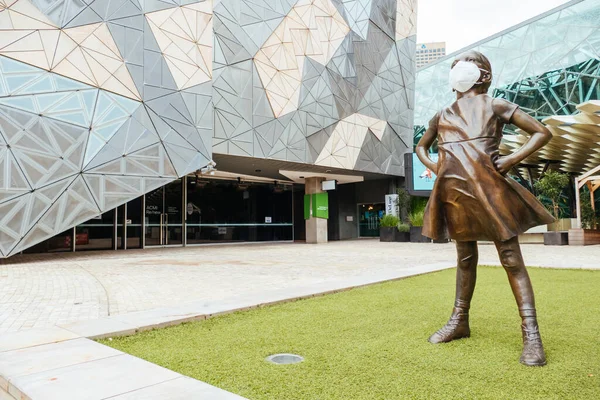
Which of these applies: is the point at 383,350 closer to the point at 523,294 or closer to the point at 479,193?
the point at 523,294

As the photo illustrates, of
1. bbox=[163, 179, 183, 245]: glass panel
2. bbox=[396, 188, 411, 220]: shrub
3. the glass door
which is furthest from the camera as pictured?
bbox=[396, 188, 411, 220]: shrub

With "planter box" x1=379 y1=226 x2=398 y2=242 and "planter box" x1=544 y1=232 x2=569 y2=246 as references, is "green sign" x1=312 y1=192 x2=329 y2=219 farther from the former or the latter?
"planter box" x1=544 y1=232 x2=569 y2=246

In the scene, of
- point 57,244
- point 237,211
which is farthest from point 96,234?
point 237,211

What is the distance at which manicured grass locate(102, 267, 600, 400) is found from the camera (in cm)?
266

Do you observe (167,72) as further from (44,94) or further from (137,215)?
(137,215)

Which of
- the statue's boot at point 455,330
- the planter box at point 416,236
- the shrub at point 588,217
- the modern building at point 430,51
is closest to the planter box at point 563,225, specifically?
the shrub at point 588,217

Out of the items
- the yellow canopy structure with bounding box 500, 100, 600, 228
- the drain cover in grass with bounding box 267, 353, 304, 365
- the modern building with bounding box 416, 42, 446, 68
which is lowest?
the drain cover in grass with bounding box 267, 353, 304, 365

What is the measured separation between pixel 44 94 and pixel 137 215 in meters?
8.51

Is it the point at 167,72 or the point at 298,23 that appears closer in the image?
the point at 167,72

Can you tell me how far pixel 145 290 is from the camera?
741cm

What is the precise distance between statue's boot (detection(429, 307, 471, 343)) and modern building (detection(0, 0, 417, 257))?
1147 cm

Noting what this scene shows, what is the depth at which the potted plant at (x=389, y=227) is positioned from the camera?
1036 inches

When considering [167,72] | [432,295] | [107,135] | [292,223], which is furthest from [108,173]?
[292,223]

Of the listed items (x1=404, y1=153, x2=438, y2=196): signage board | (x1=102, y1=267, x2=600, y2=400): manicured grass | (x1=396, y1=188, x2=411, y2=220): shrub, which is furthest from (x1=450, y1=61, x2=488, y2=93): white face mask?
(x1=396, y1=188, x2=411, y2=220): shrub
